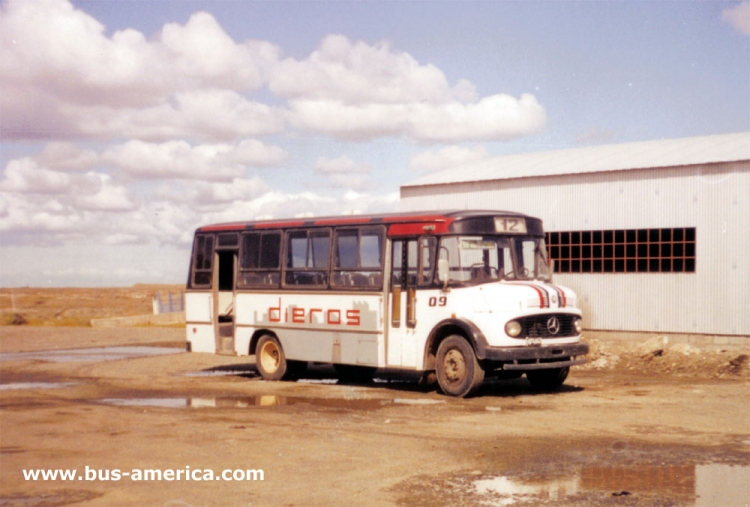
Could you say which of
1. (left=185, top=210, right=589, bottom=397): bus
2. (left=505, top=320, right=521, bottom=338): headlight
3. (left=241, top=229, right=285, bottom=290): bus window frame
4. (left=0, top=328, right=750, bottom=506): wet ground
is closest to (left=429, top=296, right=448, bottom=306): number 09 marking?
(left=185, top=210, right=589, bottom=397): bus

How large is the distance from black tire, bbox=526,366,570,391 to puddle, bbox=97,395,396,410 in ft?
8.76

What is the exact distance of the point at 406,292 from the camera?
1551 cm

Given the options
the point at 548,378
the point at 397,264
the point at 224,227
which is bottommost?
the point at 548,378

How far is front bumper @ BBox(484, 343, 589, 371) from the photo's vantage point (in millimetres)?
13984

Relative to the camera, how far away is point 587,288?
2267cm

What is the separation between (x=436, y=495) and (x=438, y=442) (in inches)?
104

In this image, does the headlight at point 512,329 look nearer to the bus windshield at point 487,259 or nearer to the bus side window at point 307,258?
the bus windshield at point 487,259

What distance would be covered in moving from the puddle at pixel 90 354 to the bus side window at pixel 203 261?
17.8ft

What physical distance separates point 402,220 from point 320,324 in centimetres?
267

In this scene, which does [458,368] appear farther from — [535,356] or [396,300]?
[396,300]

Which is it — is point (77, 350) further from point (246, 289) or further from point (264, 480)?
point (264, 480)

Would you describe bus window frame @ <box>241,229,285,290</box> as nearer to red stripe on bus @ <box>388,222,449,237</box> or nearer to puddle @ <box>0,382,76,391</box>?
red stripe on bus @ <box>388,222,449,237</box>

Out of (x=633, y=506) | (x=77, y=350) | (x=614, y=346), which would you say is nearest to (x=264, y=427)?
(x=633, y=506)

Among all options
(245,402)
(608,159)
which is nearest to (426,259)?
(245,402)
